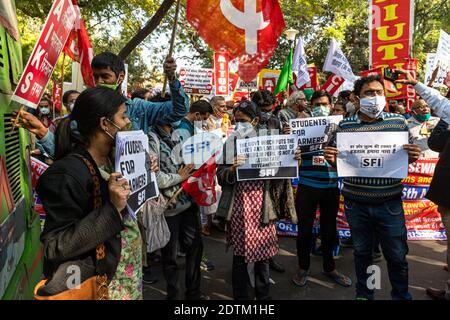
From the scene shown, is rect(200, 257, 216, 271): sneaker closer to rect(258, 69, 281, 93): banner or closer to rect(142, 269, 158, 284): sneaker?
rect(142, 269, 158, 284): sneaker

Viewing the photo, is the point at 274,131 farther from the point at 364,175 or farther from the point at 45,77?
the point at 45,77

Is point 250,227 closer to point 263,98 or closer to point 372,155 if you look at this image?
point 372,155

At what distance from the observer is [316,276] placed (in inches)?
167

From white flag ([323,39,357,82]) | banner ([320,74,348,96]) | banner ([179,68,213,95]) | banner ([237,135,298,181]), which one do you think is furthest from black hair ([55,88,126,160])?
banner ([179,68,213,95])

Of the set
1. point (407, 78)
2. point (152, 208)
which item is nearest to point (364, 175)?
→ point (407, 78)

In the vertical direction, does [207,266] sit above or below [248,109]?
below

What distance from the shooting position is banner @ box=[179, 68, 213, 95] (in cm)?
993

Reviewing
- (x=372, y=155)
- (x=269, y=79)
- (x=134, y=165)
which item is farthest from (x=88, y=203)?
(x=269, y=79)

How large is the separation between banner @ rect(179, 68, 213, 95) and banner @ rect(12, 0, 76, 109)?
7350mm

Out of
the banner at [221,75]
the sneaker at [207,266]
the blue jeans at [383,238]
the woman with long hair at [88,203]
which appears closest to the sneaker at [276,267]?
the sneaker at [207,266]

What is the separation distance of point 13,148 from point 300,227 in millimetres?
2975

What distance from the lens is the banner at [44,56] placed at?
6.39ft

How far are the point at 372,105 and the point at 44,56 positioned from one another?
257cm

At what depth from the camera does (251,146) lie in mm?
3340
